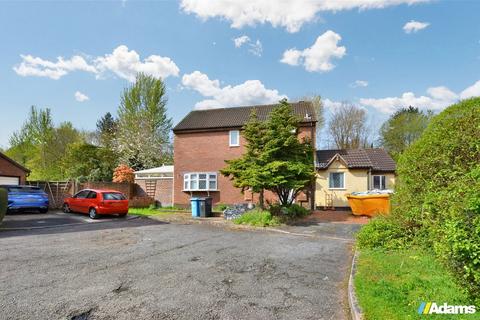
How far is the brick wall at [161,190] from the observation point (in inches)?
963

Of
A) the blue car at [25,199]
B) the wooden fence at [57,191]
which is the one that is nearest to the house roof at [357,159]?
the wooden fence at [57,191]

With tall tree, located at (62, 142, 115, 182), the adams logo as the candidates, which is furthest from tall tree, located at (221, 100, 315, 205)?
tall tree, located at (62, 142, 115, 182)

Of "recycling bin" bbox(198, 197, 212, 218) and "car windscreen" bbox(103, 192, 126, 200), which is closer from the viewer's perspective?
"car windscreen" bbox(103, 192, 126, 200)

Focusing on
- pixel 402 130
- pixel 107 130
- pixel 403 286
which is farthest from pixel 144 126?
pixel 403 286

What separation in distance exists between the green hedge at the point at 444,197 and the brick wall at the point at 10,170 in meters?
23.1

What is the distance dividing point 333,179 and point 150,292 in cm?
1906

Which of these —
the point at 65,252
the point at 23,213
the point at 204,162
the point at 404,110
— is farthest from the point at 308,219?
the point at 404,110

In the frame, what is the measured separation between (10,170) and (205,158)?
1363 centimetres

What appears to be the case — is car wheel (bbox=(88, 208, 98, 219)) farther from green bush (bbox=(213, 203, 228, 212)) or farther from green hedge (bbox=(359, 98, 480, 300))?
green hedge (bbox=(359, 98, 480, 300))

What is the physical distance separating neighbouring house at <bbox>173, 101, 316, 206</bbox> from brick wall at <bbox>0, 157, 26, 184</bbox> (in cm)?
1094

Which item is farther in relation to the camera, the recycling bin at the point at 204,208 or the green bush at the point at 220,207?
the green bush at the point at 220,207

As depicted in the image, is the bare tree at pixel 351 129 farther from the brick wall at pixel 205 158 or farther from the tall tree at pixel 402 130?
the brick wall at pixel 205 158

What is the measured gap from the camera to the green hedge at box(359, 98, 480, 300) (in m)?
3.68

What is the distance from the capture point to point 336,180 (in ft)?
73.3
